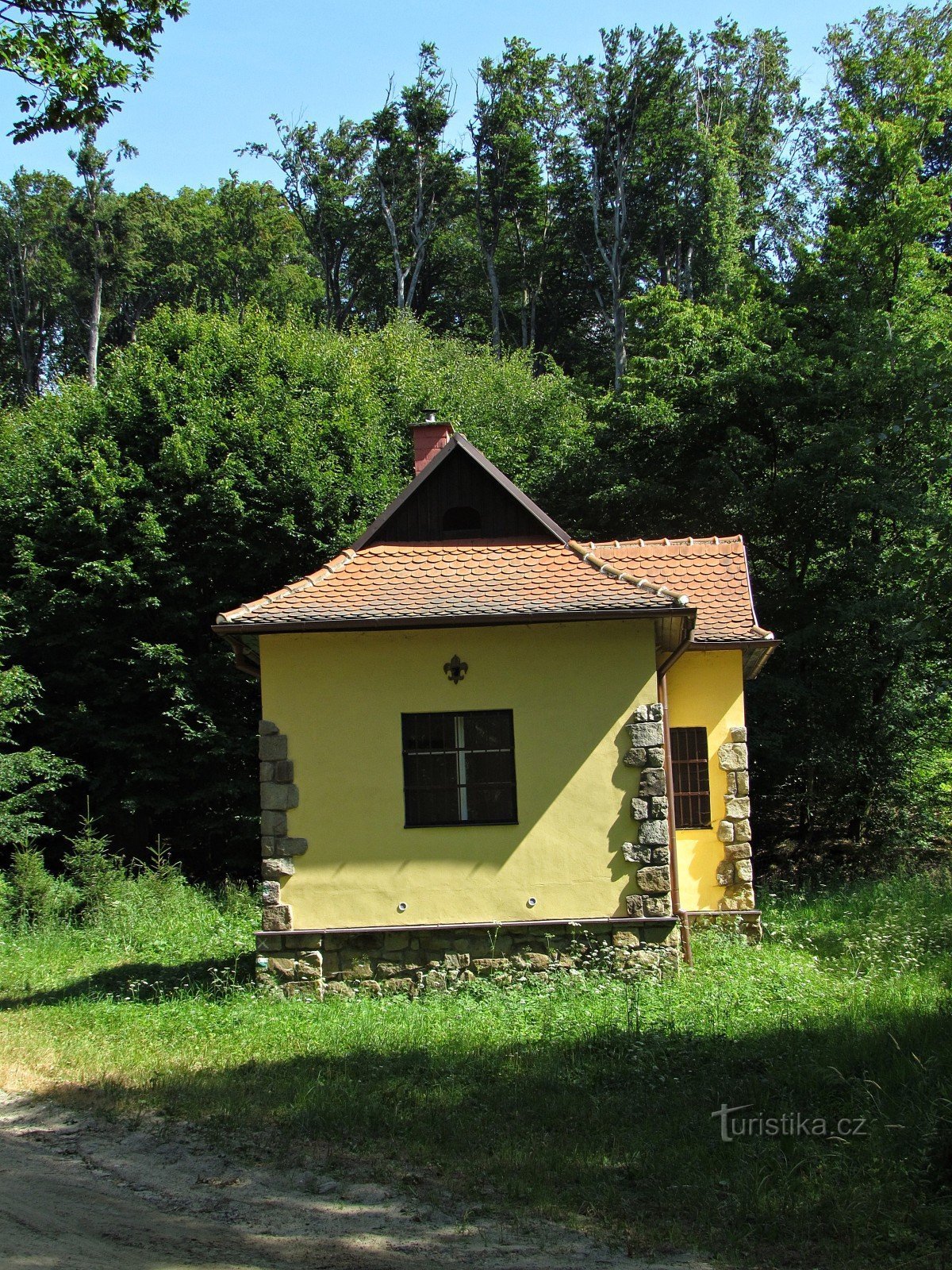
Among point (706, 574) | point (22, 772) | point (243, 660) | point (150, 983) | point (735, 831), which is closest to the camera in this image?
point (150, 983)

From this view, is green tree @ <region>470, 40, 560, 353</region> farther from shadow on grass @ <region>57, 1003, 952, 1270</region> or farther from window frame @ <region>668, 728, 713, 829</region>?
shadow on grass @ <region>57, 1003, 952, 1270</region>

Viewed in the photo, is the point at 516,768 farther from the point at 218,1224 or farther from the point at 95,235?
the point at 95,235

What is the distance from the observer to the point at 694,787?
12.8 metres

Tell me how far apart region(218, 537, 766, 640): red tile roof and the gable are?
13 cm

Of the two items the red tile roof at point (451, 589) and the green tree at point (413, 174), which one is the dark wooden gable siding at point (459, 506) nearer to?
the red tile roof at point (451, 589)

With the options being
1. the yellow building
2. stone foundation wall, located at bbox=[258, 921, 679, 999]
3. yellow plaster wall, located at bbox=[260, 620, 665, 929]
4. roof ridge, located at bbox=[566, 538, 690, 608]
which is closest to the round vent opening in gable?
the yellow building

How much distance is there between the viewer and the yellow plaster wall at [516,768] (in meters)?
10.3

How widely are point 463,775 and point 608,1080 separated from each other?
3.84 m

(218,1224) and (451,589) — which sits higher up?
(451,589)

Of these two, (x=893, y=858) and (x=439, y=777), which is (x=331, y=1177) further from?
(x=893, y=858)

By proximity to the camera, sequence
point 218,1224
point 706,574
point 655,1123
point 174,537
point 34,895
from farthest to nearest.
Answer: point 174,537 < point 34,895 < point 706,574 < point 655,1123 < point 218,1224

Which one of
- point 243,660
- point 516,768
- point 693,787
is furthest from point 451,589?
point 693,787

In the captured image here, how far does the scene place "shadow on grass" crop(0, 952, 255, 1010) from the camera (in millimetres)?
10602

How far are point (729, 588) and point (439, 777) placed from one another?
485 centimetres
